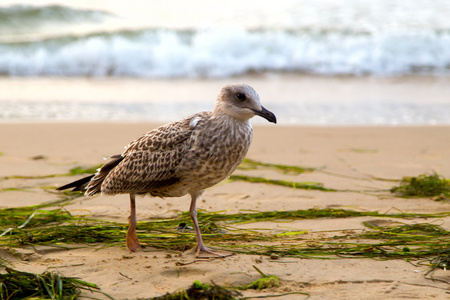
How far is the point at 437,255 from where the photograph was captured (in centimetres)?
382

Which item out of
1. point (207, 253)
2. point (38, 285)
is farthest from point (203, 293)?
point (38, 285)

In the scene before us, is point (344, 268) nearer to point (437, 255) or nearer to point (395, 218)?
point (437, 255)

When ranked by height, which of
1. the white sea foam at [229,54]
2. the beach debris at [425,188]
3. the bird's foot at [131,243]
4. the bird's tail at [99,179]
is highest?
the white sea foam at [229,54]

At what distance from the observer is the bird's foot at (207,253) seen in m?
3.81

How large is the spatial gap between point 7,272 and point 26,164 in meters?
3.54

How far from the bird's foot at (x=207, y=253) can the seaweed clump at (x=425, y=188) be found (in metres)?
2.40

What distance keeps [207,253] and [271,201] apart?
1.64 metres

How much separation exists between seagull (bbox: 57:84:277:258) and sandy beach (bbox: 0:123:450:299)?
404 mm

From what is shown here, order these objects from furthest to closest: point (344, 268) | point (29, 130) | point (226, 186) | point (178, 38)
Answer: point (178, 38) → point (29, 130) → point (226, 186) → point (344, 268)

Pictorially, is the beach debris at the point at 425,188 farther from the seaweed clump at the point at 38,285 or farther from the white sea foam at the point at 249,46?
the white sea foam at the point at 249,46

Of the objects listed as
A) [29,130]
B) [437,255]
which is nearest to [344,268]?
[437,255]

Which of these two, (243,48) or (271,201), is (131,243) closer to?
(271,201)

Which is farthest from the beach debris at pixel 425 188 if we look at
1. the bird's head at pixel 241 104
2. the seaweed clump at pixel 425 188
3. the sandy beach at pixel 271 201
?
the bird's head at pixel 241 104

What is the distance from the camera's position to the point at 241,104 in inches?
155
